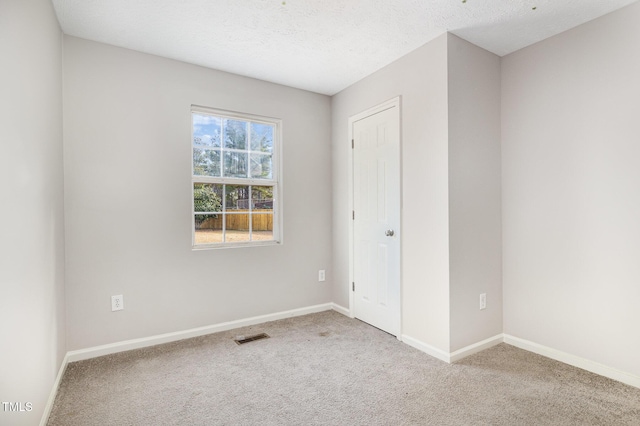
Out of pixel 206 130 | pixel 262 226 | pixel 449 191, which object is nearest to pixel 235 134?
pixel 206 130

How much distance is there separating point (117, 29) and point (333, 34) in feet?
5.30

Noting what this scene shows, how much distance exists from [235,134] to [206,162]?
0.42 meters

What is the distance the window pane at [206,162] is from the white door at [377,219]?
142 centimetres

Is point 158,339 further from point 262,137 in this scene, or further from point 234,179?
point 262,137

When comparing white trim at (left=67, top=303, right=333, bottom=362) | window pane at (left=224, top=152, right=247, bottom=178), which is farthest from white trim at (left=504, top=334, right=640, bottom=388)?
window pane at (left=224, top=152, right=247, bottom=178)

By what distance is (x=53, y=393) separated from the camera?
6.58 feet

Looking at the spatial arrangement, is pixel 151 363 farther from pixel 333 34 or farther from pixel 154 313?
pixel 333 34

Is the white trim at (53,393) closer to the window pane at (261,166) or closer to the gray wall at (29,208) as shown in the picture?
the gray wall at (29,208)

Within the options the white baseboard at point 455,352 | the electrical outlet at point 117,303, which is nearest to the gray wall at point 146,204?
the electrical outlet at point 117,303

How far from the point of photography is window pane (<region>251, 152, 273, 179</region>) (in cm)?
338

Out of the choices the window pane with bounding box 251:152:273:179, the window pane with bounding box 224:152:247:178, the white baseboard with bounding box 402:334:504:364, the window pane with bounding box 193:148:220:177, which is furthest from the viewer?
the window pane with bounding box 251:152:273:179

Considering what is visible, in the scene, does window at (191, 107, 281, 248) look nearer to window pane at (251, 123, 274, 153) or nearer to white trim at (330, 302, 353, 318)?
window pane at (251, 123, 274, 153)

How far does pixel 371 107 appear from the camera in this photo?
3.22 m

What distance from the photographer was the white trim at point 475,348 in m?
2.49
